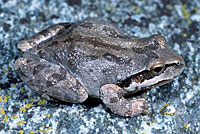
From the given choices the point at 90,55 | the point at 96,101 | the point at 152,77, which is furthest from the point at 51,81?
the point at 152,77

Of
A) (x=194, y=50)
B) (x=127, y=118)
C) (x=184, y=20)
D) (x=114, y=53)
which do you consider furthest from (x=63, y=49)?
(x=184, y=20)

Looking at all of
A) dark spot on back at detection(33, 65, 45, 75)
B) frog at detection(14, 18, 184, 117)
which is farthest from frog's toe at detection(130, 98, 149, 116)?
dark spot on back at detection(33, 65, 45, 75)

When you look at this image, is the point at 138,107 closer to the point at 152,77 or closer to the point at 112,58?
the point at 152,77

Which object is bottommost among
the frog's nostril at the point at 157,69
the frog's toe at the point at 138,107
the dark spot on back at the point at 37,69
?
the frog's toe at the point at 138,107

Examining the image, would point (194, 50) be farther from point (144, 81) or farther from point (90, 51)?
point (90, 51)

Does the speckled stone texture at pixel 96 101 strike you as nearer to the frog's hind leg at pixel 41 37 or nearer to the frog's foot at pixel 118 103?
the frog's foot at pixel 118 103

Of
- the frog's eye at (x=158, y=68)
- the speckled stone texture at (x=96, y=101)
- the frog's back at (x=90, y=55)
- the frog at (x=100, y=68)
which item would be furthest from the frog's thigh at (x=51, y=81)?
the frog's eye at (x=158, y=68)
